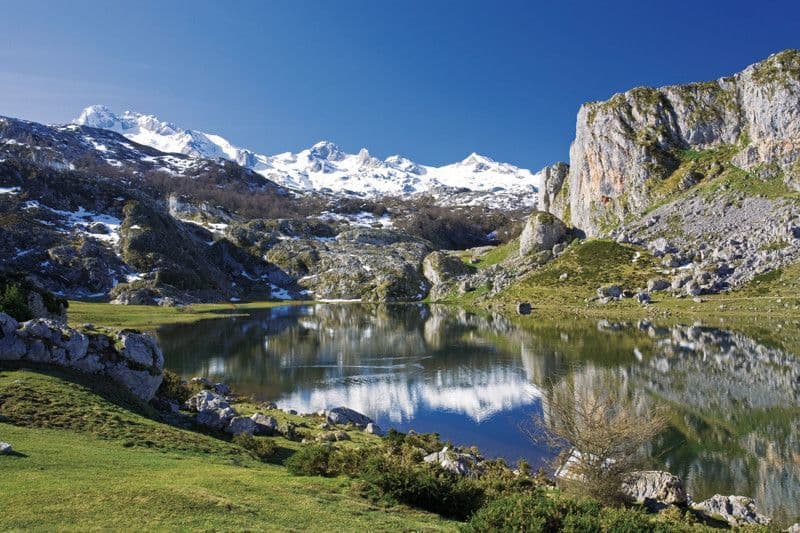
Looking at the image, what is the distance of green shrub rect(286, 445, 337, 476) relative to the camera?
2478cm

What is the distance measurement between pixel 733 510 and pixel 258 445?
24.7 meters

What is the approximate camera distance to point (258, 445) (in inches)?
1168

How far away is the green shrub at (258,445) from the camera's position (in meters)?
28.9

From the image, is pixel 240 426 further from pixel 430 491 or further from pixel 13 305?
pixel 13 305

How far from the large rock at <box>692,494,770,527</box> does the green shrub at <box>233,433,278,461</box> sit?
22294 millimetres

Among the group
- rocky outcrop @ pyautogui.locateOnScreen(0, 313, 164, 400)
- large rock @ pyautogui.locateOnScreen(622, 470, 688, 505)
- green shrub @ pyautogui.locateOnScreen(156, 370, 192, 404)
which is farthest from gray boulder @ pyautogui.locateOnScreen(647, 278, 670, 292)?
rocky outcrop @ pyautogui.locateOnScreen(0, 313, 164, 400)

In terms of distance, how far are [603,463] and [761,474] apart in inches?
620

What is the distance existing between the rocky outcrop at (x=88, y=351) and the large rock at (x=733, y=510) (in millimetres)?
34917

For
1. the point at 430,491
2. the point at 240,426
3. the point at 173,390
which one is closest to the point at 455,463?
the point at 430,491

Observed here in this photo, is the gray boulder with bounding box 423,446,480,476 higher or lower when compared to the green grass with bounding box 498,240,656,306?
lower

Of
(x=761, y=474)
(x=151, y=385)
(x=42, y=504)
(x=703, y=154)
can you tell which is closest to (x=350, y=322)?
(x=151, y=385)

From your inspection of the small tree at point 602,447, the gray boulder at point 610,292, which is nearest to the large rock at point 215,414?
the small tree at point 602,447

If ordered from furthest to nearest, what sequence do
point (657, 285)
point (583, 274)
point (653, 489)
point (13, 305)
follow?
point (583, 274) < point (657, 285) < point (13, 305) < point (653, 489)

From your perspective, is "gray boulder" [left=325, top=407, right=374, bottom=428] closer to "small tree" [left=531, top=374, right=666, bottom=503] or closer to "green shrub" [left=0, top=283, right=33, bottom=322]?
"small tree" [left=531, top=374, right=666, bottom=503]
